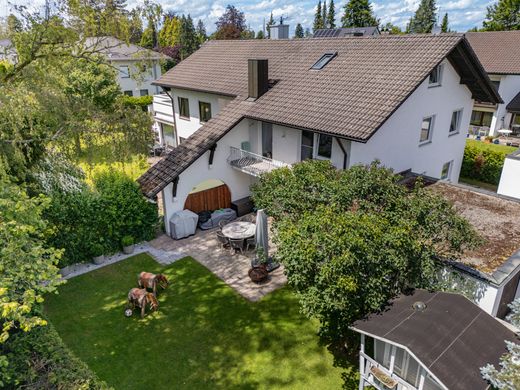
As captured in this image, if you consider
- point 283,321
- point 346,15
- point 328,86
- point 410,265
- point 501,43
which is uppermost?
point 346,15

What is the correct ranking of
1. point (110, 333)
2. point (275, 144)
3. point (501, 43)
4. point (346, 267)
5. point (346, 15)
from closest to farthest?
1. point (346, 267)
2. point (110, 333)
3. point (275, 144)
4. point (501, 43)
5. point (346, 15)

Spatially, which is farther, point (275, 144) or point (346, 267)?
point (275, 144)

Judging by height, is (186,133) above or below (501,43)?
below

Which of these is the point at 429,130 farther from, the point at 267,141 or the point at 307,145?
the point at 267,141

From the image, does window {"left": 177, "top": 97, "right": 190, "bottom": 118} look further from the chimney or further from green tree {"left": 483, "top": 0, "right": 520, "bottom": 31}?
green tree {"left": 483, "top": 0, "right": 520, "bottom": 31}

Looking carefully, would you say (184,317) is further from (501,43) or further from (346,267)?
(501,43)

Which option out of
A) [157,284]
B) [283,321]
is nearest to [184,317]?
[157,284]

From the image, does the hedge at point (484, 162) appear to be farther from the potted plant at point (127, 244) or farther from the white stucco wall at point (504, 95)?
the potted plant at point (127, 244)

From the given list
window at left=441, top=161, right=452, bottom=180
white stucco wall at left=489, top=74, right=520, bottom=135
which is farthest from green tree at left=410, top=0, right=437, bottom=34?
window at left=441, top=161, right=452, bottom=180
